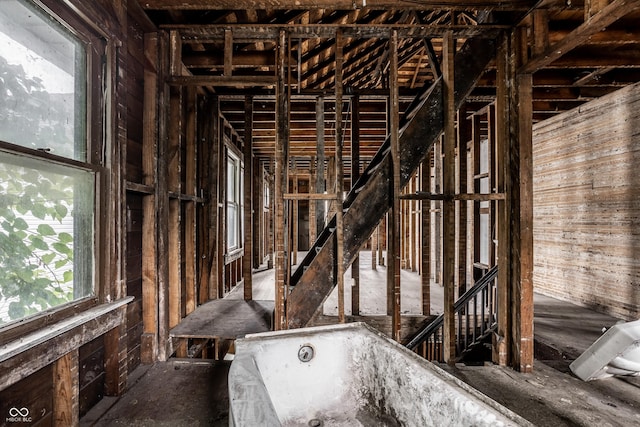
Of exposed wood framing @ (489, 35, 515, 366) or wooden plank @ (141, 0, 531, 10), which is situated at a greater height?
wooden plank @ (141, 0, 531, 10)

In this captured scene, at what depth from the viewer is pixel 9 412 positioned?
1.51 meters

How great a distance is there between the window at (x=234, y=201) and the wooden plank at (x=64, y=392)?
Result: 4.03m

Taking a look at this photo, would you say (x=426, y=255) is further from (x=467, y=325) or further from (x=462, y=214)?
(x=462, y=214)

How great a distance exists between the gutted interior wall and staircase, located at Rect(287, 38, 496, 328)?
10.0 feet

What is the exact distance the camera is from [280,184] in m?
2.76

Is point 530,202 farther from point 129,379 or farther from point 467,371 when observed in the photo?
point 129,379

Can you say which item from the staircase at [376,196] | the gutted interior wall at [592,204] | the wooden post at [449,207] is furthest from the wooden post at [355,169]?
the gutted interior wall at [592,204]

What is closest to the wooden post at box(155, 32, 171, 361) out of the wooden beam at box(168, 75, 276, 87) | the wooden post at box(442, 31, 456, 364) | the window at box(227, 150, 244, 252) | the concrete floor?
the wooden beam at box(168, 75, 276, 87)

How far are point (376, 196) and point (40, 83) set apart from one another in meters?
2.49

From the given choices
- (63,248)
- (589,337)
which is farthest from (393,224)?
(589,337)

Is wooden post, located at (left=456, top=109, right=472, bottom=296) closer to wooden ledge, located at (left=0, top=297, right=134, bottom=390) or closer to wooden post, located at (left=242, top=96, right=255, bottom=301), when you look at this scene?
wooden post, located at (left=242, top=96, right=255, bottom=301)

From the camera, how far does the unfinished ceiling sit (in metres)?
2.52

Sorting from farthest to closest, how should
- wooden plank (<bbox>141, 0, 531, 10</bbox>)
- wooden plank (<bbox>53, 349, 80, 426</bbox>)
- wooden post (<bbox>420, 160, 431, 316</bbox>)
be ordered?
wooden post (<bbox>420, 160, 431, 316</bbox>) → wooden plank (<bbox>141, 0, 531, 10</bbox>) → wooden plank (<bbox>53, 349, 80, 426</bbox>)

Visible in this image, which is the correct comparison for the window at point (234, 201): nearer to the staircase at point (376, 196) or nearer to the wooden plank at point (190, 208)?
the wooden plank at point (190, 208)
